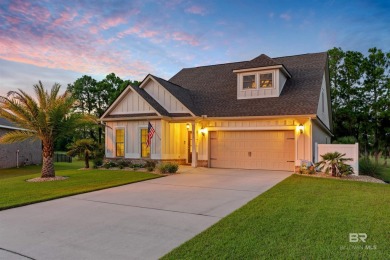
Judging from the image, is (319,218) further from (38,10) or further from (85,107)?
(85,107)

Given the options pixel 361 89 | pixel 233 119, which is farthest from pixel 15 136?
pixel 361 89

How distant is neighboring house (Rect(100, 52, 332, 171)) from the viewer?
1421 cm

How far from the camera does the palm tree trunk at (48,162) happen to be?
1198 cm

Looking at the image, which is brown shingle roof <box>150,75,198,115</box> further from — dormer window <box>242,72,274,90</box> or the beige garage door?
dormer window <box>242,72,274,90</box>

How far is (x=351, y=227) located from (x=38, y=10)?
13.9m

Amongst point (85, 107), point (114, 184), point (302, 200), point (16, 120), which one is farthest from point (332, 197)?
point (85, 107)

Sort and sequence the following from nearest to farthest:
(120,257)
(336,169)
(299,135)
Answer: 1. (120,257)
2. (336,169)
3. (299,135)

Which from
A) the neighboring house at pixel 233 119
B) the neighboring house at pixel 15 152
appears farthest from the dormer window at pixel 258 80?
the neighboring house at pixel 15 152

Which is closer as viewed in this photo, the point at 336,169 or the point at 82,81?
the point at 336,169

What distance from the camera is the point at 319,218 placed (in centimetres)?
551

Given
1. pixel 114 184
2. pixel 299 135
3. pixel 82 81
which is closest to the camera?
pixel 114 184

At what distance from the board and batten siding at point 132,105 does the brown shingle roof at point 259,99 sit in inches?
125

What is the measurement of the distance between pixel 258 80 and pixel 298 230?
12.3 meters

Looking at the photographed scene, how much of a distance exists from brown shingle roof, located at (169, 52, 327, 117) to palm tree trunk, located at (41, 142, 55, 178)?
794 cm
